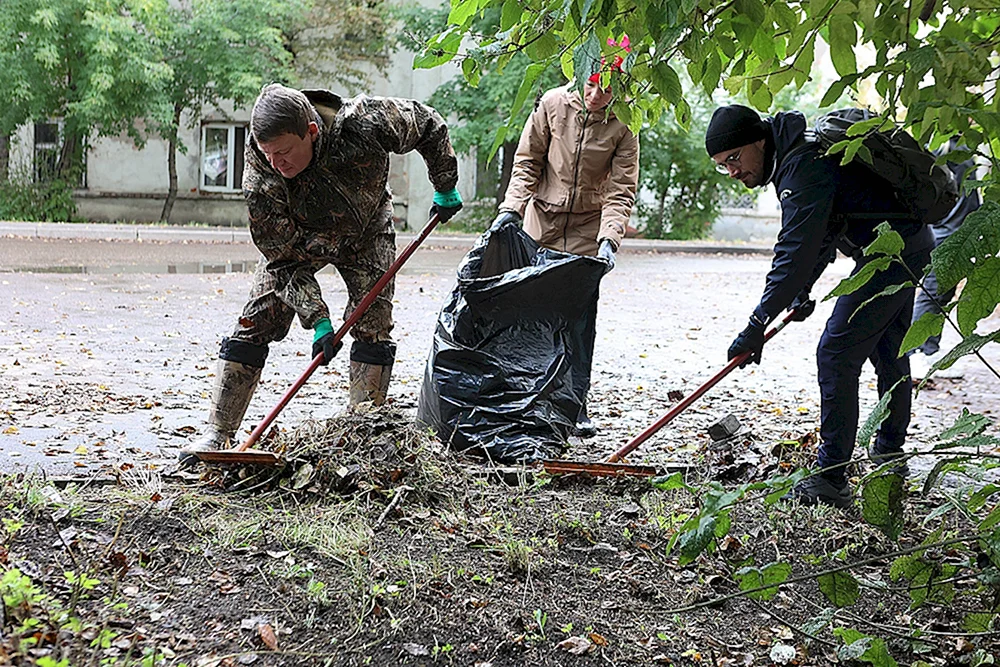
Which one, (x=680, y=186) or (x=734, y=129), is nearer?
(x=734, y=129)

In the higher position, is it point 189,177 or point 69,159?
point 69,159

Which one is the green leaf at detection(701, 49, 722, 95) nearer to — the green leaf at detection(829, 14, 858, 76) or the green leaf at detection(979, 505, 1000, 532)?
the green leaf at detection(829, 14, 858, 76)

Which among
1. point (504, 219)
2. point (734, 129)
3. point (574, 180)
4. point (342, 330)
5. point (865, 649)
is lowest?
point (865, 649)

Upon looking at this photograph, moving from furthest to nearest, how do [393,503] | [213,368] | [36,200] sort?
[36,200], [213,368], [393,503]

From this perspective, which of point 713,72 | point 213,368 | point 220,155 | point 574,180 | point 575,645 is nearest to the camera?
point 713,72

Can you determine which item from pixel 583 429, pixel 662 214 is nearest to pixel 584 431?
pixel 583 429

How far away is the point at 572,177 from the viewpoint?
5.09 meters

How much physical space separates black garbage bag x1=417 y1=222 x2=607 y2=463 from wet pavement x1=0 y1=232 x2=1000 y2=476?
401 mm

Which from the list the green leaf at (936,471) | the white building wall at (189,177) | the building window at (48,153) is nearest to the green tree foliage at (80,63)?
the building window at (48,153)

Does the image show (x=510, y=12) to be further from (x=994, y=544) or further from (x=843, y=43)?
(x=994, y=544)

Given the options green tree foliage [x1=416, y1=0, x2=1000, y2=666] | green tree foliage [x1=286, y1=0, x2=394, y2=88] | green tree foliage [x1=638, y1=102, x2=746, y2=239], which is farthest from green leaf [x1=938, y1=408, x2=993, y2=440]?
green tree foliage [x1=638, y1=102, x2=746, y2=239]

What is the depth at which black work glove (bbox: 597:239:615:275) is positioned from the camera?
15.6 ft

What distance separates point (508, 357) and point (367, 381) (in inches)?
24.7

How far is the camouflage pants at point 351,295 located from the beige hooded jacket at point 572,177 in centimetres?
80
